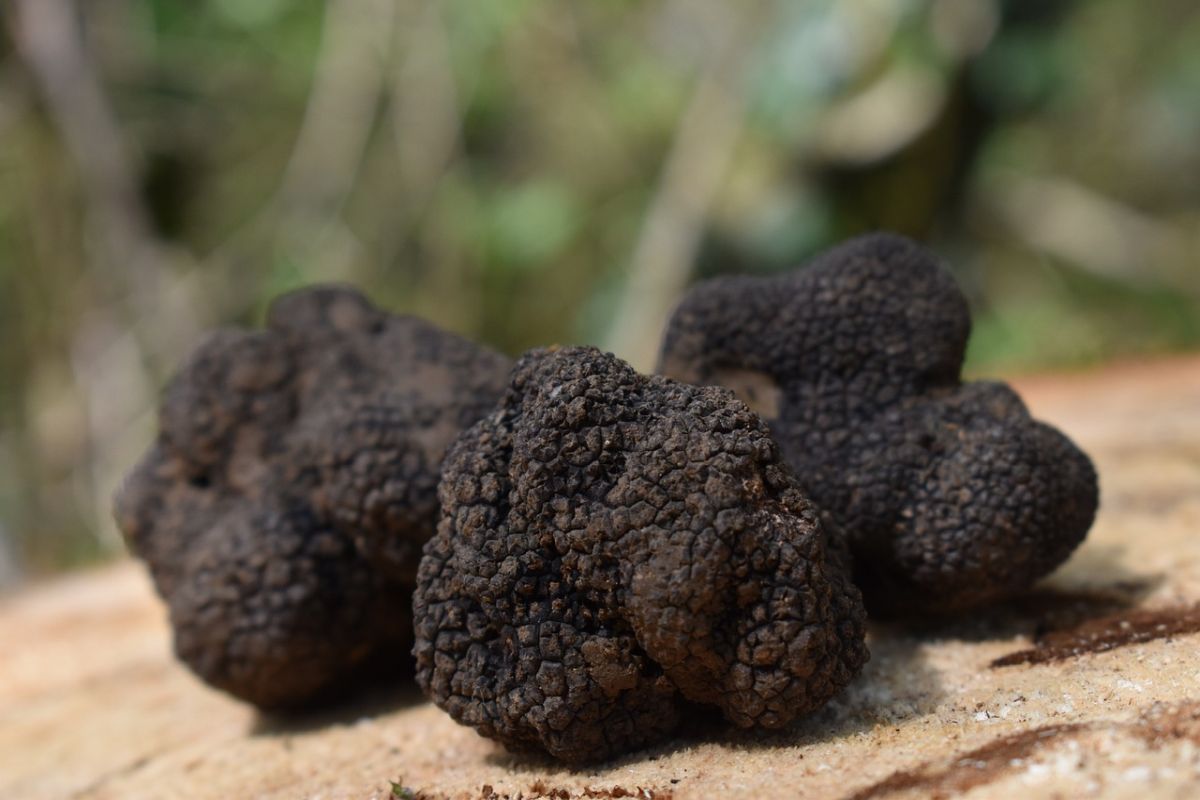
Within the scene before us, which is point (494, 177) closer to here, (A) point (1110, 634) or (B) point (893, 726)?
(A) point (1110, 634)

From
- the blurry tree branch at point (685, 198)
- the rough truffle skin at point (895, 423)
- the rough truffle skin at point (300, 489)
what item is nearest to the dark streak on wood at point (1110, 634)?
the rough truffle skin at point (895, 423)

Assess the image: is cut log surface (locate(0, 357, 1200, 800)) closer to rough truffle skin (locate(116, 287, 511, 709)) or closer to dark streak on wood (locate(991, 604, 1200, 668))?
dark streak on wood (locate(991, 604, 1200, 668))

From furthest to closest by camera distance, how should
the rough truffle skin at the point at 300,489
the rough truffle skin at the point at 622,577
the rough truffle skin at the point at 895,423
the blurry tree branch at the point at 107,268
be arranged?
the blurry tree branch at the point at 107,268, the rough truffle skin at the point at 300,489, the rough truffle skin at the point at 895,423, the rough truffle skin at the point at 622,577

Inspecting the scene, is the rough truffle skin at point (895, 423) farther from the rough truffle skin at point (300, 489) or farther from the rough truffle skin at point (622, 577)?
the rough truffle skin at point (300, 489)

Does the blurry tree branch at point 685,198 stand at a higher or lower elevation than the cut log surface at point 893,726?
higher

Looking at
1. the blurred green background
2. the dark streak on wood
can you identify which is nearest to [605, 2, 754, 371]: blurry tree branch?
the blurred green background

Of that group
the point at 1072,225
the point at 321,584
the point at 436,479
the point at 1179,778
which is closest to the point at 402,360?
the point at 436,479
